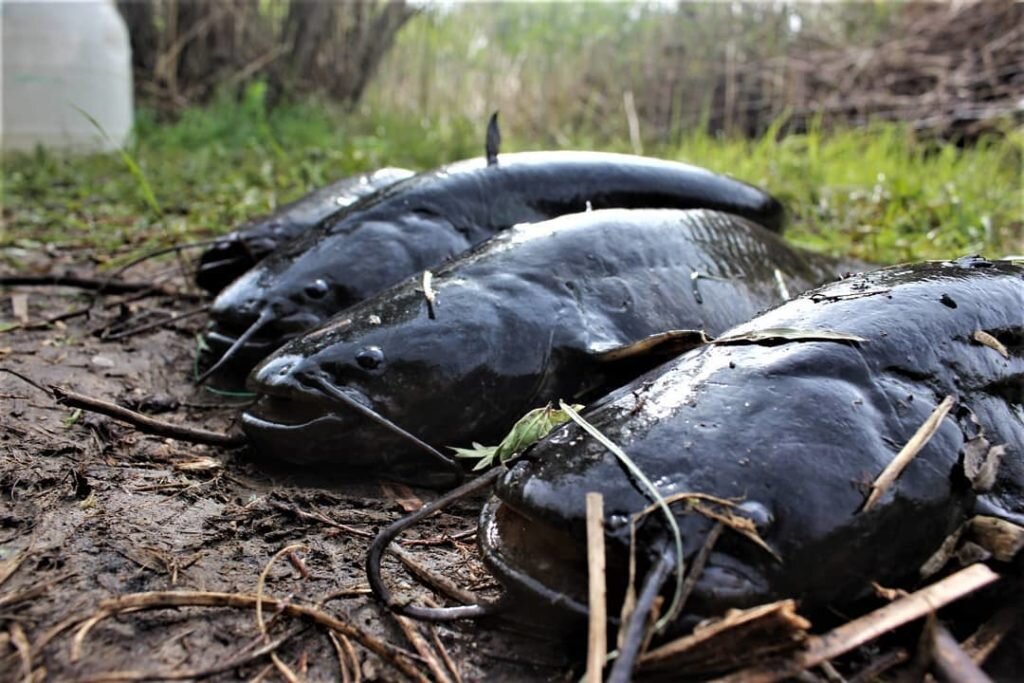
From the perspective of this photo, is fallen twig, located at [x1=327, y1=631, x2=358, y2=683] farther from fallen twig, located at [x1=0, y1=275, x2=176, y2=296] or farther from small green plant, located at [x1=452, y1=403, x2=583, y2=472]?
fallen twig, located at [x1=0, y1=275, x2=176, y2=296]

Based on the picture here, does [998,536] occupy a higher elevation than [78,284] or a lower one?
higher

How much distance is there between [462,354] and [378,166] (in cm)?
434

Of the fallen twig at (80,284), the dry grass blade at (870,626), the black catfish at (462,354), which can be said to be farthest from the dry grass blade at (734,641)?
the fallen twig at (80,284)

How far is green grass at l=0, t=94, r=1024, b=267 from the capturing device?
4859mm

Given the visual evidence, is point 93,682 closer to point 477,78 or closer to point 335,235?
point 335,235

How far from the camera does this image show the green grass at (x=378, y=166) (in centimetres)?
486

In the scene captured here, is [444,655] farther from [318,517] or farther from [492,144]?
[492,144]

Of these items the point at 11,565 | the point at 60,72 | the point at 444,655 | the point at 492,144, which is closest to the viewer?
the point at 444,655

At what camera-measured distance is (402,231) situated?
3213 millimetres

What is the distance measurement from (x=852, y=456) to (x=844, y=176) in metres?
4.96

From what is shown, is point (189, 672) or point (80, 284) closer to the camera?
point (189, 672)

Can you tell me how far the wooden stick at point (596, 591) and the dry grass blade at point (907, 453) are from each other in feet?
1.51

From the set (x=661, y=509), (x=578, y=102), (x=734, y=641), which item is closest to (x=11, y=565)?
(x=661, y=509)

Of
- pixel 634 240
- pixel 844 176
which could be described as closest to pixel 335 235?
pixel 634 240
